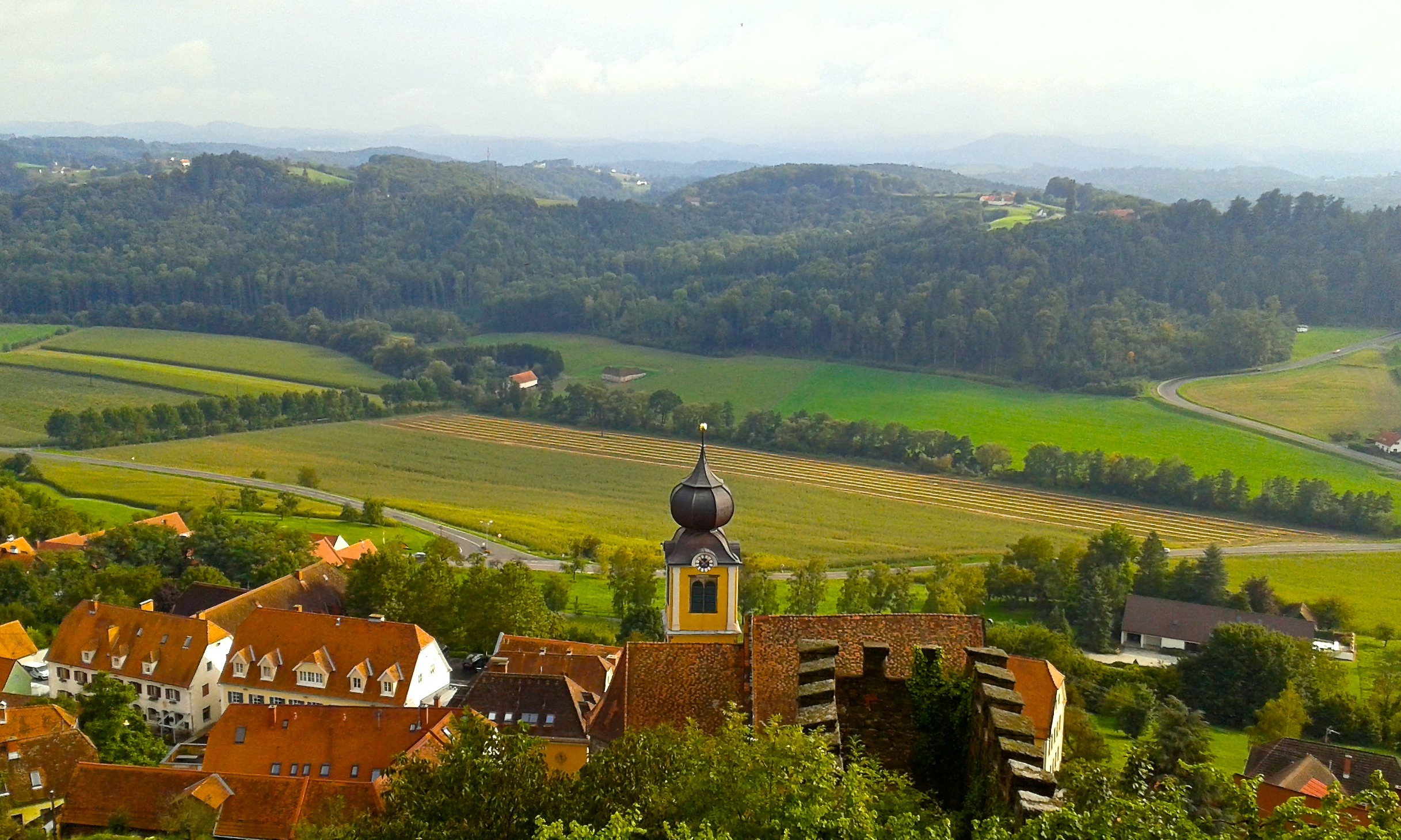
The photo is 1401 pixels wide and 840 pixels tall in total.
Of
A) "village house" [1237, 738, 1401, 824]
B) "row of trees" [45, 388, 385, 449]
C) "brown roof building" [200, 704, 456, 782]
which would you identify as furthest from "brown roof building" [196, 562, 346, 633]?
"row of trees" [45, 388, 385, 449]

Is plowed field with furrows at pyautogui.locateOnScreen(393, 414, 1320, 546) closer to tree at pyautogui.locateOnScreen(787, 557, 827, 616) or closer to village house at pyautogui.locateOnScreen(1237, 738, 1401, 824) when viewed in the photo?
tree at pyautogui.locateOnScreen(787, 557, 827, 616)

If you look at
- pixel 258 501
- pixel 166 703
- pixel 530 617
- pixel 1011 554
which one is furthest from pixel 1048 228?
pixel 166 703

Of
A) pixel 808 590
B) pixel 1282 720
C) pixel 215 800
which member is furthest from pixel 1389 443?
pixel 215 800

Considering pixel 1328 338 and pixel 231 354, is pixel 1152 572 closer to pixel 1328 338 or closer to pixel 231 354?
pixel 1328 338

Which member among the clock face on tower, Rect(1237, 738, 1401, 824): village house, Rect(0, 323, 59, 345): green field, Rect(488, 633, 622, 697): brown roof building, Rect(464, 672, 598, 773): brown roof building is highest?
the clock face on tower

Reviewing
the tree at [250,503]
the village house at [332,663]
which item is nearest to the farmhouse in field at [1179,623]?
the village house at [332,663]

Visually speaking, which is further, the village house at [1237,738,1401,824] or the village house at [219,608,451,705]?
the village house at [219,608,451,705]

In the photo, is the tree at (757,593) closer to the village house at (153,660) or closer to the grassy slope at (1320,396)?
the village house at (153,660)

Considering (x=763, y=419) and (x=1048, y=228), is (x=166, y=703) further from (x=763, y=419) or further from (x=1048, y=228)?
(x=1048, y=228)
